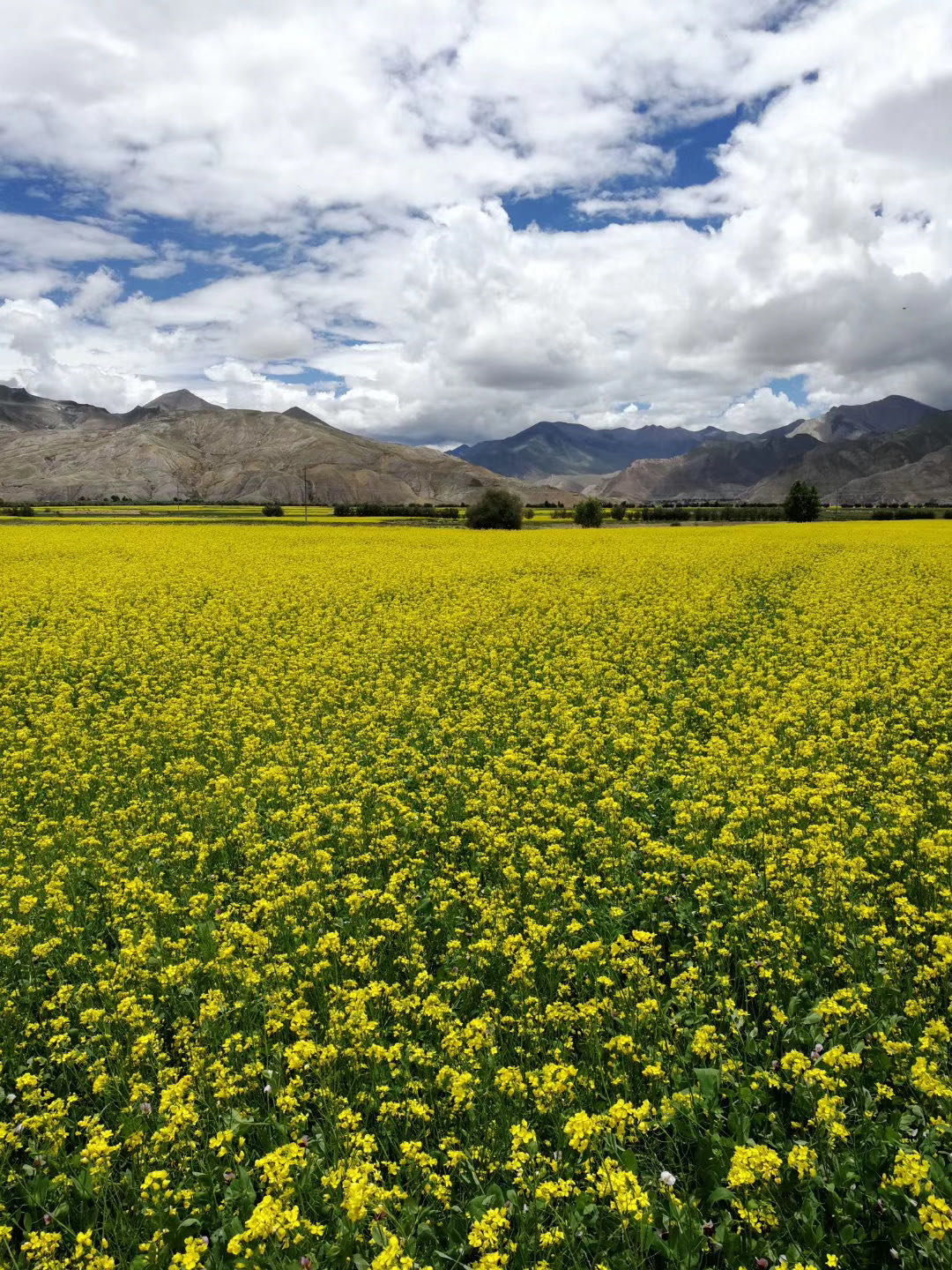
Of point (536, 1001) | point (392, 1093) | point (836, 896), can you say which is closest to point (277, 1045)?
point (392, 1093)

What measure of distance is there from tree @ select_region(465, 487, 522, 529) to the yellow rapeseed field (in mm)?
59234

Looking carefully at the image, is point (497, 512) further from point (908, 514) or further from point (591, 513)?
point (908, 514)

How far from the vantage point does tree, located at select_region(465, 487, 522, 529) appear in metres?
71.4

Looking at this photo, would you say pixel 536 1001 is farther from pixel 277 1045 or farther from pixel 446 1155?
pixel 277 1045

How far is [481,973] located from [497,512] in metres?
67.8

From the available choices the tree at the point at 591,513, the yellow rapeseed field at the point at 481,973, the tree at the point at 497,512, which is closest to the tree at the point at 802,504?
the tree at the point at 591,513

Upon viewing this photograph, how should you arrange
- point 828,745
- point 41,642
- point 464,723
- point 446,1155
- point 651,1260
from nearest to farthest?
1. point 651,1260
2. point 446,1155
3. point 828,745
4. point 464,723
5. point 41,642

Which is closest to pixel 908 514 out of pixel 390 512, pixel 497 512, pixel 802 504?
pixel 802 504

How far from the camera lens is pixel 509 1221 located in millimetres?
3857

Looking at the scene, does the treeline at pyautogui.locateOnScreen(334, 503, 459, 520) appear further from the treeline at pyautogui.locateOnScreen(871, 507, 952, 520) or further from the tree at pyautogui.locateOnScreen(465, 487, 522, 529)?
the treeline at pyautogui.locateOnScreen(871, 507, 952, 520)

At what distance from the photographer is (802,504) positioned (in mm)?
85000

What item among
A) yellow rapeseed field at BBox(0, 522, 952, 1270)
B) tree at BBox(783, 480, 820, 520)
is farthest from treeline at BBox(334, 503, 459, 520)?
yellow rapeseed field at BBox(0, 522, 952, 1270)

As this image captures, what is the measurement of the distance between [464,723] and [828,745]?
5.23 meters

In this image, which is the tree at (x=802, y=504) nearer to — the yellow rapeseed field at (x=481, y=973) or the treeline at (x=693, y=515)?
the treeline at (x=693, y=515)
